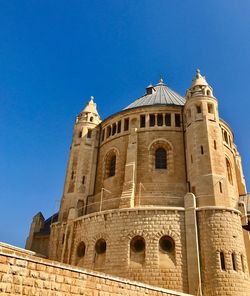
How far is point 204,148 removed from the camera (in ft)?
73.6

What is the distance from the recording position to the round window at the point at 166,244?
61.2 feet

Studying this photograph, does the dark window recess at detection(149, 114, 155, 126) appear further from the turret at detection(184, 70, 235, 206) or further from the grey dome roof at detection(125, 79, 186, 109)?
the turret at detection(184, 70, 235, 206)

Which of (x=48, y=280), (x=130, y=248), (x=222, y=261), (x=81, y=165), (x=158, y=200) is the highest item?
(x=81, y=165)

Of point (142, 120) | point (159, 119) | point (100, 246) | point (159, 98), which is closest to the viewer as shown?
point (100, 246)

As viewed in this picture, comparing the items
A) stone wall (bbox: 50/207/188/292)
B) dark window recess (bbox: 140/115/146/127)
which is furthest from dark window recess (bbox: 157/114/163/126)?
stone wall (bbox: 50/207/188/292)

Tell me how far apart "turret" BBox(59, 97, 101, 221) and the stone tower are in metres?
9.17

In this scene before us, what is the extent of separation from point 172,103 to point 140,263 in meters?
15.6

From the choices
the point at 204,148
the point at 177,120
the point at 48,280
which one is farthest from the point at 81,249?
the point at 177,120

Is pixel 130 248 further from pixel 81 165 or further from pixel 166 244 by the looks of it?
pixel 81 165

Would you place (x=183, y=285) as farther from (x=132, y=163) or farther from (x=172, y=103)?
(x=172, y=103)

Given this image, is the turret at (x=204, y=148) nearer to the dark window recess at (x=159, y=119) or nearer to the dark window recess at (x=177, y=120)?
the dark window recess at (x=177, y=120)

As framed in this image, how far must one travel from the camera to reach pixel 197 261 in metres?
17.3

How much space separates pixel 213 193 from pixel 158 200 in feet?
13.7

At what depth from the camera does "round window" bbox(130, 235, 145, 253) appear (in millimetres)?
18953
